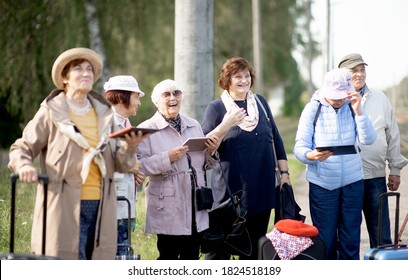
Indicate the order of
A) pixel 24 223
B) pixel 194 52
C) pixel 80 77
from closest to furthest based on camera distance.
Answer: pixel 80 77
pixel 24 223
pixel 194 52

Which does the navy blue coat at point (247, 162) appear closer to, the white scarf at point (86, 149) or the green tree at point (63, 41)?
the white scarf at point (86, 149)

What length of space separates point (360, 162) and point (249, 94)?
99 cm

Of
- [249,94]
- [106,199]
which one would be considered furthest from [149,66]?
[106,199]

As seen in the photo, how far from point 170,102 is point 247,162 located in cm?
79

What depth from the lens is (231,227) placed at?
6.21 metres

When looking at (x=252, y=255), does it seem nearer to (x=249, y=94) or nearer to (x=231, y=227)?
(x=231, y=227)

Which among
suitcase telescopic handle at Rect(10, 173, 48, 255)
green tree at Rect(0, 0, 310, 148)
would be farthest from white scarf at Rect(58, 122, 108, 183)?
green tree at Rect(0, 0, 310, 148)

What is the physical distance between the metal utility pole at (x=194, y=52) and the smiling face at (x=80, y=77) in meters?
2.83

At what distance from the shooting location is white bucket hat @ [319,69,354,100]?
6.02 metres

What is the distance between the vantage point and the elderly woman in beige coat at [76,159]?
189 inches

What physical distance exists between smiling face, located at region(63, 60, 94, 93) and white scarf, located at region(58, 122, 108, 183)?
0.82 feet

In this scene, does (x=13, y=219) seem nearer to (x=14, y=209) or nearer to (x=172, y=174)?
(x=14, y=209)

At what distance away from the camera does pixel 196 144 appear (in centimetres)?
585

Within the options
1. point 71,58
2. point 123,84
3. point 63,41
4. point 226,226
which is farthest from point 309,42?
point 71,58
